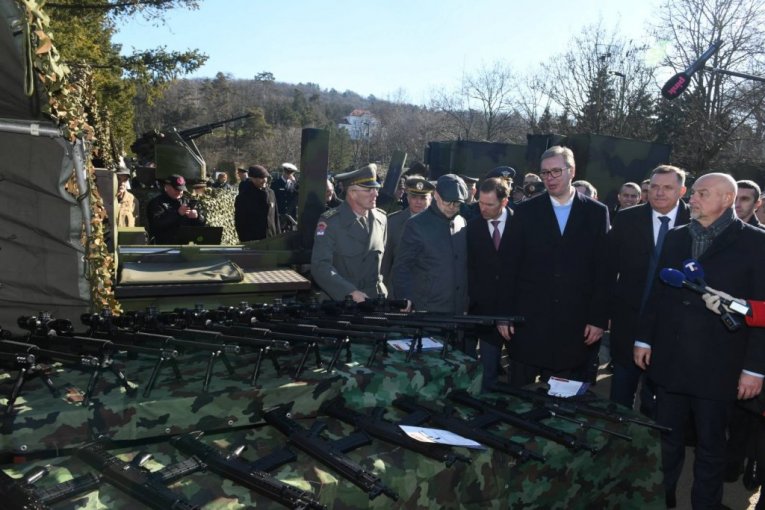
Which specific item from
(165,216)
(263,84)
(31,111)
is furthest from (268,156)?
(263,84)

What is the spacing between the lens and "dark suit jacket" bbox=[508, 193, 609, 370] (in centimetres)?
430

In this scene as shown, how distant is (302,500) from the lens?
2.03 m

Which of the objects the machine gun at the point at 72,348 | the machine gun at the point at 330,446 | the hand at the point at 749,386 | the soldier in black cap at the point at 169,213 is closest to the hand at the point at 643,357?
the hand at the point at 749,386

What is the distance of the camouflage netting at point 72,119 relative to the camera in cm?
320

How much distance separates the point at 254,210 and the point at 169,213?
1.97 m

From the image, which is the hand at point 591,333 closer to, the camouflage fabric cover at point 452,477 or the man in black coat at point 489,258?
the man in black coat at point 489,258

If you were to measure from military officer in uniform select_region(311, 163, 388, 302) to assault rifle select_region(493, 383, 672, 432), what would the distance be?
4.76ft

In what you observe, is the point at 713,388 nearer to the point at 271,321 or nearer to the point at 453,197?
the point at 453,197

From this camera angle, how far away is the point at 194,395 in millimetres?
2602

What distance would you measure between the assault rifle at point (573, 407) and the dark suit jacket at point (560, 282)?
33.4 inches

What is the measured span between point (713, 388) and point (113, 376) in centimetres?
330

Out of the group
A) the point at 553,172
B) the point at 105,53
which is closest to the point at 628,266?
the point at 553,172

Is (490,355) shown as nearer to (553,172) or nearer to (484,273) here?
(484,273)

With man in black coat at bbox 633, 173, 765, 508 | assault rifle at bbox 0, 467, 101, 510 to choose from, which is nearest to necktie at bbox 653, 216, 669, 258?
man in black coat at bbox 633, 173, 765, 508
